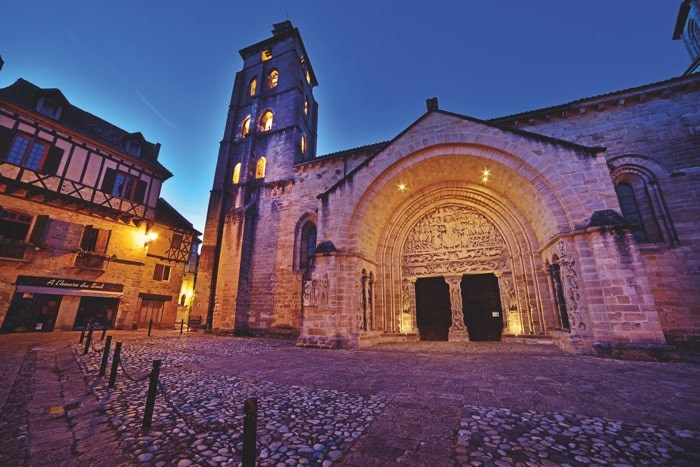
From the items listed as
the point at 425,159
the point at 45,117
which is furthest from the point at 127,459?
the point at 45,117

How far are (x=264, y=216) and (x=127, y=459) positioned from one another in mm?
13283

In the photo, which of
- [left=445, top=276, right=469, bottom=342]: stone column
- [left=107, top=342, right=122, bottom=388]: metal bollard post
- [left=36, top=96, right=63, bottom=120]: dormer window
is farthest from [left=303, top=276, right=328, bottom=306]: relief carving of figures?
[left=36, top=96, right=63, bottom=120]: dormer window

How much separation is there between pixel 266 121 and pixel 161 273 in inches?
515

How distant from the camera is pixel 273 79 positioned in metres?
19.8

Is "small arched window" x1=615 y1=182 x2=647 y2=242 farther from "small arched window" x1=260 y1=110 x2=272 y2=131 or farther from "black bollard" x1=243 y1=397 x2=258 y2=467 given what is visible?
"small arched window" x1=260 y1=110 x2=272 y2=131

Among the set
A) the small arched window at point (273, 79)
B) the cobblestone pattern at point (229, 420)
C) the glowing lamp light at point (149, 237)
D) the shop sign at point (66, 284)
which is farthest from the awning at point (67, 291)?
the small arched window at point (273, 79)

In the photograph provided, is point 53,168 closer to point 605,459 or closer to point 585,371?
point 605,459

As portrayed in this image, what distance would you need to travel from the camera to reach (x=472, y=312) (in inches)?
465

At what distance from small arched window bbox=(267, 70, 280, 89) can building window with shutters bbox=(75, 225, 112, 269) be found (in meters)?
14.4

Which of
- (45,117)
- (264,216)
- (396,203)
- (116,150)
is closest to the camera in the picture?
(396,203)

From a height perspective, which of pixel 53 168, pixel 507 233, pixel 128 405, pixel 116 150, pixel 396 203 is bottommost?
pixel 128 405

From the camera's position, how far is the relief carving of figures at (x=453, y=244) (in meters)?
10.8

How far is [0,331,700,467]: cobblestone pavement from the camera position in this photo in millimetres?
2104

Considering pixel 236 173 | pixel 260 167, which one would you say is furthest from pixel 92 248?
pixel 260 167
